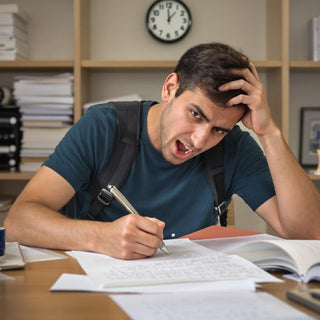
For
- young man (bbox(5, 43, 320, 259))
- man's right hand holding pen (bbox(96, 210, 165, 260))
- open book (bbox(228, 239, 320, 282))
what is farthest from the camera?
young man (bbox(5, 43, 320, 259))

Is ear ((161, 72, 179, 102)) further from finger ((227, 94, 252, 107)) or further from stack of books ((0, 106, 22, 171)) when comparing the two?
stack of books ((0, 106, 22, 171))

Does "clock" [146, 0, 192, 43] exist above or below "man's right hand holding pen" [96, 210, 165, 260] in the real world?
above

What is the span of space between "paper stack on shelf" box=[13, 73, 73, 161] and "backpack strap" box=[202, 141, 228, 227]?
4.12ft

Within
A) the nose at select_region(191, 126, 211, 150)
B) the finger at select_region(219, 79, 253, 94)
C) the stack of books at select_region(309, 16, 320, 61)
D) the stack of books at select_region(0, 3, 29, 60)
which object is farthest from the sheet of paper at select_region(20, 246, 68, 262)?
the stack of books at select_region(309, 16, 320, 61)

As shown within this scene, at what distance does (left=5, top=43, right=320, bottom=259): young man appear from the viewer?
56.9 inches

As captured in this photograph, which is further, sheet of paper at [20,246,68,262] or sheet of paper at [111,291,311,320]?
sheet of paper at [20,246,68,262]

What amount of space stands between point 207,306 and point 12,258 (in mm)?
467

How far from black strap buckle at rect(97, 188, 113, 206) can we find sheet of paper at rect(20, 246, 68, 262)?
320mm

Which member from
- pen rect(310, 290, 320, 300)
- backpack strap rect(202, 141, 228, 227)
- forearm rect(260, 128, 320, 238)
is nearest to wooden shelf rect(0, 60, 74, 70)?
backpack strap rect(202, 141, 228, 227)

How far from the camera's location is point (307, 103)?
10.3ft

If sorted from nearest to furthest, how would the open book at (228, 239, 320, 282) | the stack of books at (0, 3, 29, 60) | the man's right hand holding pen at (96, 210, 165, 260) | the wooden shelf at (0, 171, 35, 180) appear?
the open book at (228, 239, 320, 282), the man's right hand holding pen at (96, 210, 165, 260), the wooden shelf at (0, 171, 35, 180), the stack of books at (0, 3, 29, 60)

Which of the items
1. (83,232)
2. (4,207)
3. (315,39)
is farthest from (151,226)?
(315,39)

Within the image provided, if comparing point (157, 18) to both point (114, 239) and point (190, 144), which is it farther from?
point (114, 239)

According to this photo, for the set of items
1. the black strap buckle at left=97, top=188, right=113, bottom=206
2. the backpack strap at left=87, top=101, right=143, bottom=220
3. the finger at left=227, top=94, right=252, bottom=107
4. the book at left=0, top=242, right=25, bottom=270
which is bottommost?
the book at left=0, top=242, right=25, bottom=270
